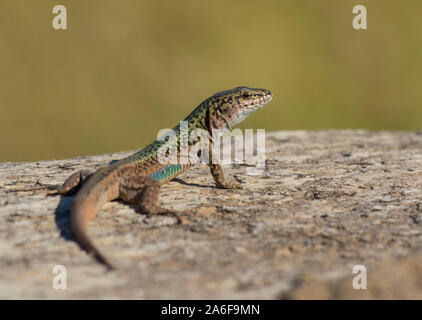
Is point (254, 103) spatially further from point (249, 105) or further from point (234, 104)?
point (234, 104)

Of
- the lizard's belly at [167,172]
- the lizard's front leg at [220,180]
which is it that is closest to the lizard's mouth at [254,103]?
the lizard's front leg at [220,180]

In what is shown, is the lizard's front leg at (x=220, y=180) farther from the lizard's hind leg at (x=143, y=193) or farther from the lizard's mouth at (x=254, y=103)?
the lizard's mouth at (x=254, y=103)

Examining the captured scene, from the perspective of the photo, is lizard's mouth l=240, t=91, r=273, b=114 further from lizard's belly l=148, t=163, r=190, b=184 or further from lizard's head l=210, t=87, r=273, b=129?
lizard's belly l=148, t=163, r=190, b=184

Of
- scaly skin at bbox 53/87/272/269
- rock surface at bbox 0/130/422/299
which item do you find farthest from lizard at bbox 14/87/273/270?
rock surface at bbox 0/130/422/299

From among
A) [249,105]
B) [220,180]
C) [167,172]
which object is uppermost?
[249,105]

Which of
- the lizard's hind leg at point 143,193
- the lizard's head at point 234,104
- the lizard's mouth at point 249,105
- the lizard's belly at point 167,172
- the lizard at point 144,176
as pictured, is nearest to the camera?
the lizard at point 144,176

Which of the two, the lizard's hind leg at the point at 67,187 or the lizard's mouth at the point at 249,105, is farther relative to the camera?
the lizard's mouth at the point at 249,105

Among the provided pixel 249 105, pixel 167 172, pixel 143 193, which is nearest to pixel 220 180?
pixel 167 172

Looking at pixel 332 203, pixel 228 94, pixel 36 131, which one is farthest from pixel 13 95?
pixel 332 203
